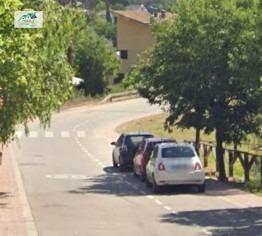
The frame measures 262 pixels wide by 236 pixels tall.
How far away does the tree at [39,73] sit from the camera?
82.4 feet

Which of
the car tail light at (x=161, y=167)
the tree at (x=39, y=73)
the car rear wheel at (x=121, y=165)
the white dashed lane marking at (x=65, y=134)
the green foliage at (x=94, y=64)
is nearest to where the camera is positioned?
the tree at (x=39, y=73)

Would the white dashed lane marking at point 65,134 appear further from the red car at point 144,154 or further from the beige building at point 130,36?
the beige building at point 130,36

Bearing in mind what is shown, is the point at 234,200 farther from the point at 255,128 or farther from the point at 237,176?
→ the point at 237,176

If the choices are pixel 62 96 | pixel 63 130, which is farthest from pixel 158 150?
pixel 63 130

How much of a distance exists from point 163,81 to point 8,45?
14.8m

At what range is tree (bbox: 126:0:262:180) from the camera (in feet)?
114

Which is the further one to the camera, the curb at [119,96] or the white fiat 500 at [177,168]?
the curb at [119,96]

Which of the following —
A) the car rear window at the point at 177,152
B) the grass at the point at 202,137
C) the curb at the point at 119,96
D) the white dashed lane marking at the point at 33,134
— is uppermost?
the car rear window at the point at 177,152

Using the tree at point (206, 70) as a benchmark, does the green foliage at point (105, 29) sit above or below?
above

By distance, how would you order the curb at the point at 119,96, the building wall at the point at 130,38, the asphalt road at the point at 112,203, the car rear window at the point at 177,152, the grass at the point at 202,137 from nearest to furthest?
1. the asphalt road at the point at 112,203
2. the car rear window at the point at 177,152
3. the grass at the point at 202,137
4. the curb at the point at 119,96
5. the building wall at the point at 130,38

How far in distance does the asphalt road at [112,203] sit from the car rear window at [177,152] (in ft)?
3.79

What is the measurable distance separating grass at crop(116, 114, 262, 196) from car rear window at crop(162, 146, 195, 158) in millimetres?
2191

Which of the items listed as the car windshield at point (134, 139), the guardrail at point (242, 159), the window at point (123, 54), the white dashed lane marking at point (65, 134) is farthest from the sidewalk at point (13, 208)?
the window at point (123, 54)

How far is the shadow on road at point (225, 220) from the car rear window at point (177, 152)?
228 inches
